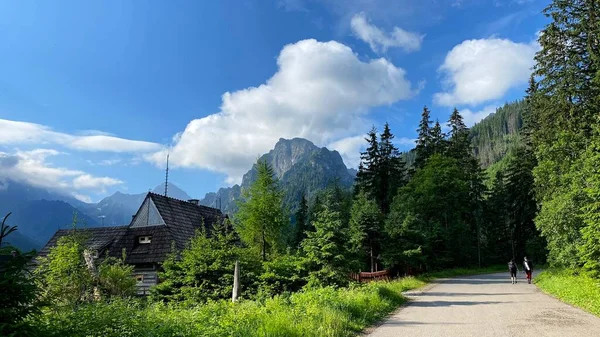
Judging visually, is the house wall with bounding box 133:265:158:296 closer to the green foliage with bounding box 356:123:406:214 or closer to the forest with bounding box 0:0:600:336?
the forest with bounding box 0:0:600:336

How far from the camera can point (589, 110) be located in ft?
67.8

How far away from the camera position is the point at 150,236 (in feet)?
101

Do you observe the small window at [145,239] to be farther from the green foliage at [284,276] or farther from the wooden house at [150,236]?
the green foliage at [284,276]

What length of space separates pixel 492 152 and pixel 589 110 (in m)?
160

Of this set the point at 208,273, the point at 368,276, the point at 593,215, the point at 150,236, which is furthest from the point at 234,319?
the point at 150,236

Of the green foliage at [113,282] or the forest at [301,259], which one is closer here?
the forest at [301,259]

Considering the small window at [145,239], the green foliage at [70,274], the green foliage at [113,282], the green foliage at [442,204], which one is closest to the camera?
the green foliage at [70,274]

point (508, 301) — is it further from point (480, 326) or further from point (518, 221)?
point (518, 221)

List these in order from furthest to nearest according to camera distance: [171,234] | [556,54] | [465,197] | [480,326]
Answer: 1. [465,197]
2. [171,234]
3. [556,54]
4. [480,326]

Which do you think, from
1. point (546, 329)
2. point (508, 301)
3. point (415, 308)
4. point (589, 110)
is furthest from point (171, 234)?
point (589, 110)

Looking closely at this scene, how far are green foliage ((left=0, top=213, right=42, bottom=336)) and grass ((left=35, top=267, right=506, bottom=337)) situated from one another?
358 millimetres

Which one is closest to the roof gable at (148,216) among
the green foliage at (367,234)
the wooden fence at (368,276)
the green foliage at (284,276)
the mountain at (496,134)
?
the green foliage at (367,234)

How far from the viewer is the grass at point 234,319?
692cm

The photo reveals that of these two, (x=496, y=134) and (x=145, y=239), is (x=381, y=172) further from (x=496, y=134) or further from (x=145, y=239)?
(x=496, y=134)
